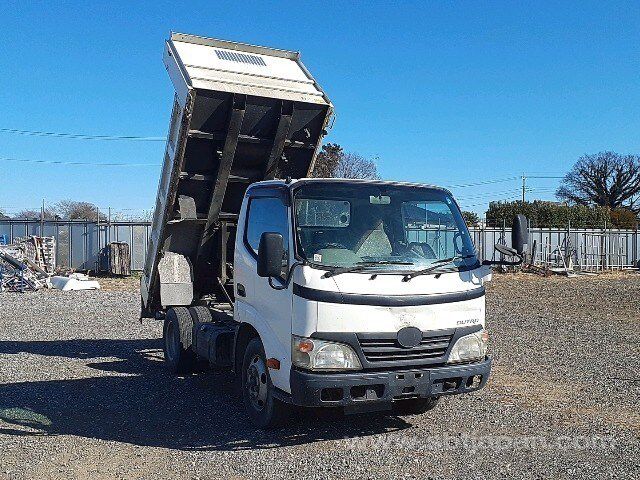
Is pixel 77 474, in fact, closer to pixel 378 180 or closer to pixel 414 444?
pixel 414 444

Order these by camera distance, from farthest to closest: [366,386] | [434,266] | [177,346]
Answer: [177,346] → [434,266] → [366,386]

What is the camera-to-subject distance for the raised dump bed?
8.49 m

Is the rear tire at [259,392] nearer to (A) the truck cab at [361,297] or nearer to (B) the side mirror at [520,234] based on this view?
(A) the truck cab at [361,297]

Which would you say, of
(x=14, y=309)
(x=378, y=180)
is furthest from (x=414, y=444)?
(x=14, y=309)

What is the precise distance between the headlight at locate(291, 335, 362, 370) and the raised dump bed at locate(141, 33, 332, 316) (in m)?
3.66

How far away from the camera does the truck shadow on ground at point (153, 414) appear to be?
638cm

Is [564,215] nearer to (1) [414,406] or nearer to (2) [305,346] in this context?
(1) [414,406]

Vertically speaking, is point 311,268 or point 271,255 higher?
point 271,255

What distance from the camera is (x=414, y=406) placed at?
7.04 m

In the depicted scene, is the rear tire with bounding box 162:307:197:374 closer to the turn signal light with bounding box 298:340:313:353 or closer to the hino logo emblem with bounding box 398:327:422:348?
the turn signal light with bounding box 298:340:313:353

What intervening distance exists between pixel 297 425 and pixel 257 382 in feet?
1.95

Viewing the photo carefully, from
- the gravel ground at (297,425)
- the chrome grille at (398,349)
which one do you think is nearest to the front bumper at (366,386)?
the chrome grille at (398,349)

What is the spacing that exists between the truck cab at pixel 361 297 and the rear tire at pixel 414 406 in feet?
3.16

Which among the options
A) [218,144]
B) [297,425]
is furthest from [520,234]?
[218,144]
